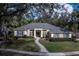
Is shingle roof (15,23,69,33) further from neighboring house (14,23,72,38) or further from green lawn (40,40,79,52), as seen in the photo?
green lawn (40,40,79,52)

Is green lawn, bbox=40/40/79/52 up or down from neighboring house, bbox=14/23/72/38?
down

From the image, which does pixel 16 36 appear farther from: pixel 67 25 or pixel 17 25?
pixel 67 25

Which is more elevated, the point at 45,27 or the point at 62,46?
the point at 45,27

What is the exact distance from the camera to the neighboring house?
228cm

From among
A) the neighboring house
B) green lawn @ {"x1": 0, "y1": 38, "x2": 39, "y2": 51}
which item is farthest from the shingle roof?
green lawn @ {"x1": 0, "y1": 38, "x2": 39, "y2": 51}

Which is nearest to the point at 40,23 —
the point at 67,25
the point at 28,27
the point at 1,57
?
the point at 28,27

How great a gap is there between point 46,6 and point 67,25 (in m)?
0.28

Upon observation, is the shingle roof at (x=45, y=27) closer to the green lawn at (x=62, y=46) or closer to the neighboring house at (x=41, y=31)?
the neighboring house at (x=41, y=31)

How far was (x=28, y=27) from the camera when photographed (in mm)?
2281

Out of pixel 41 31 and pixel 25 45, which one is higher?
pixel 41 31

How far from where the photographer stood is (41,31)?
89.9 inches

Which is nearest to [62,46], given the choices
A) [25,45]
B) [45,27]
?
[45,27]

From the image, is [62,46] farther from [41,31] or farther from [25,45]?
[25,45]

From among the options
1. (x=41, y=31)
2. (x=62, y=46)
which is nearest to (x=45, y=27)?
(x=41, y=31)
